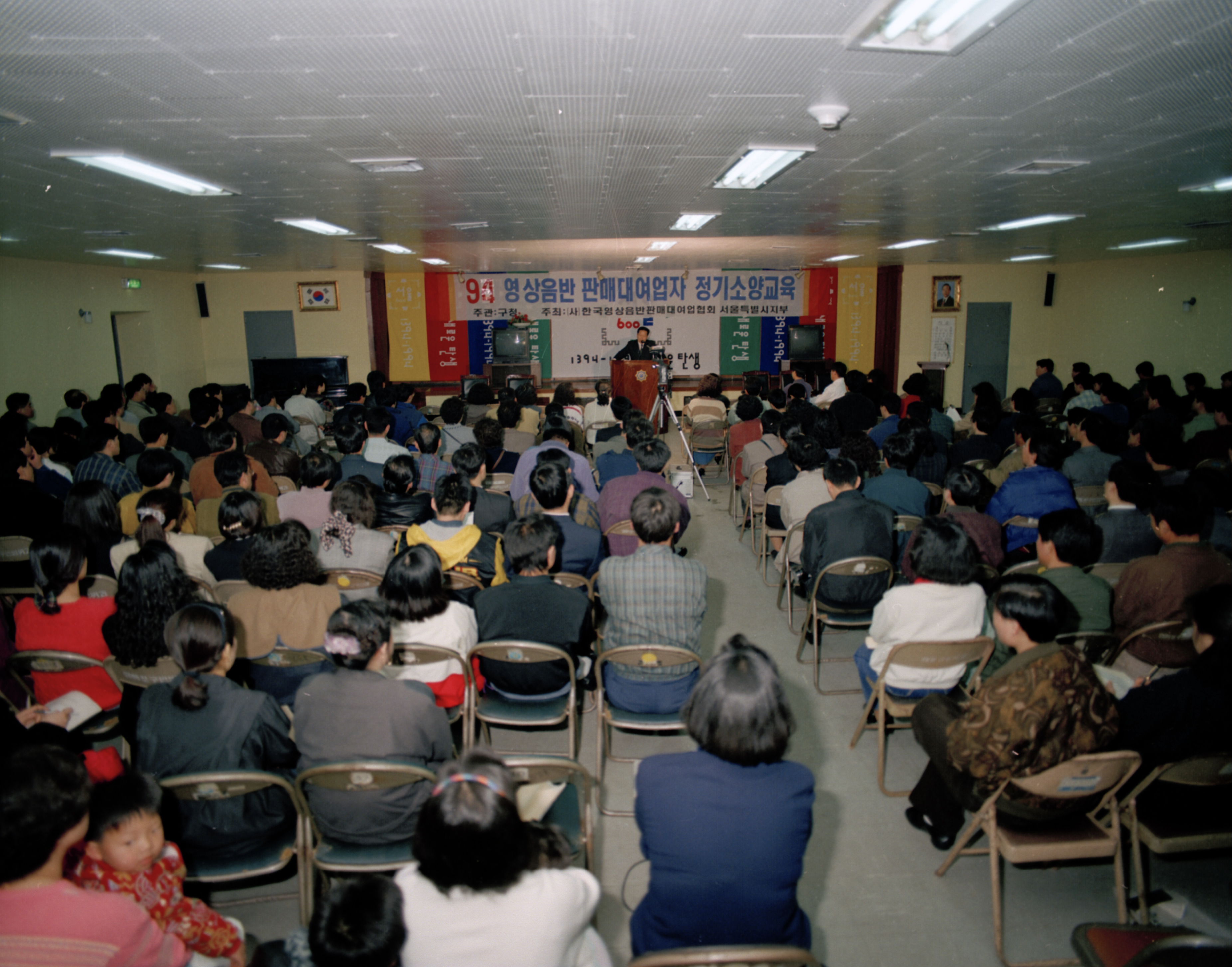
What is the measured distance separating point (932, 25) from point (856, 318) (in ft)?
38.1

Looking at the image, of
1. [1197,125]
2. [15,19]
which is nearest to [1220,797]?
[1197,125]

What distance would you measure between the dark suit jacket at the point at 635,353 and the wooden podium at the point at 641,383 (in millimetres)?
218

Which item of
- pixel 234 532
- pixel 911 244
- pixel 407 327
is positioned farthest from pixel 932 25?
pixel 407 327

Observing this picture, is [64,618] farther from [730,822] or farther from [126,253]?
[126,253]

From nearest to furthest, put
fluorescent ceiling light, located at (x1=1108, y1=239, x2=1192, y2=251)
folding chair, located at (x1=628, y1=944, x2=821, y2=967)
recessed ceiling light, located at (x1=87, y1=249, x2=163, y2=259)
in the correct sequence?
folding chair, located at (x1=628, y1=944, x2=821, y2=967) → recessed ceiling light, located at (x1=87, y1=249, x2=163, y2=259) → fluorescent ceiling light, located at (x1=1108, y1=239, x2=1192, y2=251)

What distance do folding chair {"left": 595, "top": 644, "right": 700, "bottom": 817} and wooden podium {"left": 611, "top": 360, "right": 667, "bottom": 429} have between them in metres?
8.43

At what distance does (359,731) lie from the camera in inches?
81.2

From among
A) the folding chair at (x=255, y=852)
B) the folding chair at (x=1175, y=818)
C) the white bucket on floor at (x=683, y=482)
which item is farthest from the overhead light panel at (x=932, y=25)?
the white bucket on floor at (x=683, y=482)

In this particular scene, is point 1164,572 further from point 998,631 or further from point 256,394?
point 256,394

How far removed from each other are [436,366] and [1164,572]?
11.9m

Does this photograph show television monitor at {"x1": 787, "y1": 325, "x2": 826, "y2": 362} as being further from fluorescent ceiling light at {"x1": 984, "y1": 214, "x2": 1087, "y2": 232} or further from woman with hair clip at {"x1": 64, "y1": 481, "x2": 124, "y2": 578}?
woman with hair clip at {"x1": 64, "y1": 481, "x2": 124, "y2": 578}

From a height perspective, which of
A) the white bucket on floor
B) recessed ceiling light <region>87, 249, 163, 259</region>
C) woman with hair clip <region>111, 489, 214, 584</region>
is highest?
recessed ceiling light <region>87, 249, 163, 259</region>

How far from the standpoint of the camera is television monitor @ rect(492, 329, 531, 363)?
1259cm

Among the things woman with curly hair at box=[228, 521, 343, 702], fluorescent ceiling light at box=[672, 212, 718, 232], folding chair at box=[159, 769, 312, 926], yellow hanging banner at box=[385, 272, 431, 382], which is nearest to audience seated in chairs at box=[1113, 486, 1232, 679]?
folding chair at box=[159, 769, 312, 926]
